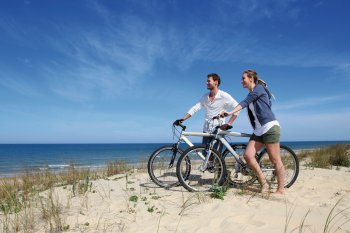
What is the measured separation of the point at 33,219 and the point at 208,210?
2220 millimetres

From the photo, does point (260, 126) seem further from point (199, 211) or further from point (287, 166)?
point (199, 211)

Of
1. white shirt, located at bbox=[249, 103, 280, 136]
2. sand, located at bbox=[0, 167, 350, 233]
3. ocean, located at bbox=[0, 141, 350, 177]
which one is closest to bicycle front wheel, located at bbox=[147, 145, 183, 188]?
sand, located at bbox=[0, 167, 350, 233]

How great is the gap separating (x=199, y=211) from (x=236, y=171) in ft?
5.87

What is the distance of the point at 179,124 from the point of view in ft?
20.1

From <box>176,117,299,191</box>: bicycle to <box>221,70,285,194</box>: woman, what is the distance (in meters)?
0.42

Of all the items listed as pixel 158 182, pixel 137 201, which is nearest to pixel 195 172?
pixel 158 182

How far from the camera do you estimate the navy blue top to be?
5.12 m

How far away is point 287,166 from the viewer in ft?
20.5

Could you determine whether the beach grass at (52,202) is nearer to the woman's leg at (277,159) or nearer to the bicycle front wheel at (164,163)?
the bicycle front wheel at (164,163)

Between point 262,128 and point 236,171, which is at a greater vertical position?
point 262,128

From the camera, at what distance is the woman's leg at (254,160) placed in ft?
17.1

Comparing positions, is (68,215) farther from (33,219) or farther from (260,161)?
(260,161)

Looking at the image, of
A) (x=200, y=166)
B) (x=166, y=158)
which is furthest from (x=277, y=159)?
(x=166, y=158)

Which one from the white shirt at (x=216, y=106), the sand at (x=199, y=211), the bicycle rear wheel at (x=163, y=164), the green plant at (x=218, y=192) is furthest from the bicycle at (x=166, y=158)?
the green plant at (x=218, y=192)
